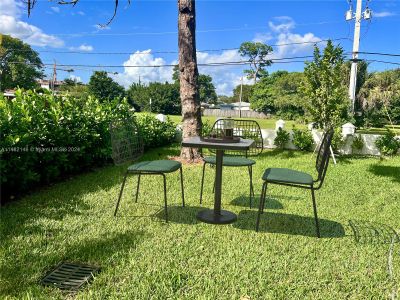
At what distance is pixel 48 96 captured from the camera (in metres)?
4.49

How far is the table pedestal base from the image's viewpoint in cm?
297

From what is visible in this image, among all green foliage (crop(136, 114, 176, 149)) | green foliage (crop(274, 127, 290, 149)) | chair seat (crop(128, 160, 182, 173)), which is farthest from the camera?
green foliage (crop(274, 127, 290, 149))

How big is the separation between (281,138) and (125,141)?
5088 millimetres

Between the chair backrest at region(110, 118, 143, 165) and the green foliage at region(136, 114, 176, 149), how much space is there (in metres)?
3.19

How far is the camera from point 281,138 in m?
7.53

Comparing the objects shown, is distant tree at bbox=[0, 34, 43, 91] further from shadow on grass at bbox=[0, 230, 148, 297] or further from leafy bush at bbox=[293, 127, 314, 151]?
shadow on grass at bbox=[0, 230, 148, 297]

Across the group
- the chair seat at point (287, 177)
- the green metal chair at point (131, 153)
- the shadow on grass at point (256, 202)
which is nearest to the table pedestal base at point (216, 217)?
the green metal chair at point (131, 153)

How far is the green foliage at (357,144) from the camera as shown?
717 cm

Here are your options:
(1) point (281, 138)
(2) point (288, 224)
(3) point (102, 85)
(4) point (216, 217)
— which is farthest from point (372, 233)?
(3) point (102, 85)

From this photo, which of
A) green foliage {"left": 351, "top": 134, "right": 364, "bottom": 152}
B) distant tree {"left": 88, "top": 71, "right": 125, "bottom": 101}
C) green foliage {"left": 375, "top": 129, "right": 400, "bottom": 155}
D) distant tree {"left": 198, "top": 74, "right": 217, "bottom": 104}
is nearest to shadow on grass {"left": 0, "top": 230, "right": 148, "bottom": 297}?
green foliage {"left": 351, "top": 134, "right": 364, "bottom": 152}

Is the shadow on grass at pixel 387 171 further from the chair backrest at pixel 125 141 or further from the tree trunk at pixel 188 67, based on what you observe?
the chair backrest at pixel 125 141

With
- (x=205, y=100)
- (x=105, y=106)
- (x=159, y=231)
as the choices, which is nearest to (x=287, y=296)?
(x=159, y=231)

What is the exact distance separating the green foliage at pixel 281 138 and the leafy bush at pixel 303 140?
19 centimetres

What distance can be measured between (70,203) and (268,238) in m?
2.10
